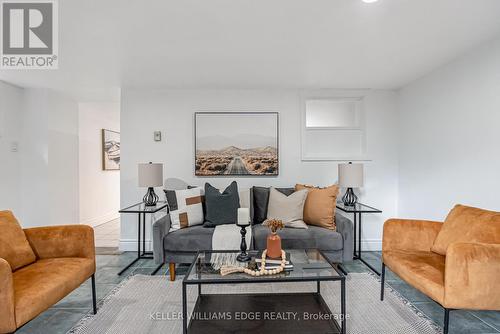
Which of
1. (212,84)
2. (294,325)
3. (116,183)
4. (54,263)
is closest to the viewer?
(294,325)

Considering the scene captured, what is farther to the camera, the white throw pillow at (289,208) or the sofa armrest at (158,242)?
the white throw pillow at (289,208)

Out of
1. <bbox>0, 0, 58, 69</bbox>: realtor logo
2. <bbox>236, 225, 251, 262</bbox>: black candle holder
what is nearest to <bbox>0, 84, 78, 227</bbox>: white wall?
<bbox>0, 0, 58, 69</bbox>: realtor logo

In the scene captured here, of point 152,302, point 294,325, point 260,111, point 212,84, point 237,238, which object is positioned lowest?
point 152,302

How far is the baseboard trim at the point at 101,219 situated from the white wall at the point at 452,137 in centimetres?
524

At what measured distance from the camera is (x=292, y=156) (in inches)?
155

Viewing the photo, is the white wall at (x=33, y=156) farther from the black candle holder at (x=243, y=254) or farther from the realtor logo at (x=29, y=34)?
the black candle holder at (x=243, y=254)

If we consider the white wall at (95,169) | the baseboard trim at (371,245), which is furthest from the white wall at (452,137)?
the white wall at (95,169)

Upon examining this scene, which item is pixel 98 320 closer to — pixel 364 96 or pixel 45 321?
pixel 45 321

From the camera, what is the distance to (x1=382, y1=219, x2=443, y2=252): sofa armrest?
2.29 meters

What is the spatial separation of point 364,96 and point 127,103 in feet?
10.9

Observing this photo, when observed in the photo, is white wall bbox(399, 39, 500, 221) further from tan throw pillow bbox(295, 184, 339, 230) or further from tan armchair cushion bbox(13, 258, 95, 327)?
tan armchair cushion bbox(13, 258, 95, 327)

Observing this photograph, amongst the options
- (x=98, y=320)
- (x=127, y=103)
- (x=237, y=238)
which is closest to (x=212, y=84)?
(x=127, y=103)

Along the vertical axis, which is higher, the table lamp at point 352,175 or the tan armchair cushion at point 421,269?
the table lamp at point 352,175

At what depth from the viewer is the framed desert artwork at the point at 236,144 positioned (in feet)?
12.8
